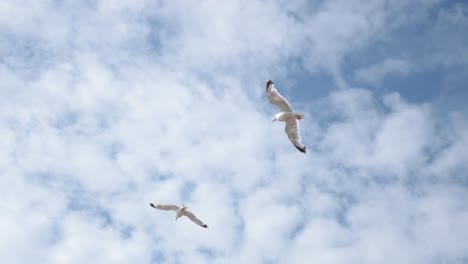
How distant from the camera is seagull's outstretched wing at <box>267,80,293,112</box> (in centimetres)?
4112

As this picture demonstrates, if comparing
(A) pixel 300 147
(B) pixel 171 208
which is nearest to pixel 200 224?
(B) pixel 171 208

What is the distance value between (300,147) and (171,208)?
12885 millimetres

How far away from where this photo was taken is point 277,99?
135ft

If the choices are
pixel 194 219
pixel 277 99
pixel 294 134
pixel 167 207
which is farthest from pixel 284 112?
pixel 194 219

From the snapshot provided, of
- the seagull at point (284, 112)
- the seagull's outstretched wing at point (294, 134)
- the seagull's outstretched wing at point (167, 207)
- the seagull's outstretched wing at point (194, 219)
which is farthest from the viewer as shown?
the seagull's outstretched wing at point (194, 219)

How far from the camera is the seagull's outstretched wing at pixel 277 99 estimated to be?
135ft

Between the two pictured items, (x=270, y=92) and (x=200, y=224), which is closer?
(x=270, y=92)

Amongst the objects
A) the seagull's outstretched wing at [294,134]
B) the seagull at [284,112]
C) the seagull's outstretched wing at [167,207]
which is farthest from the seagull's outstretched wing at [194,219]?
the seagull at [284,112]

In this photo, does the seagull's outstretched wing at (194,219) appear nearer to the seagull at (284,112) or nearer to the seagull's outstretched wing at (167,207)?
the seagull's outstretched wing at (167,207)

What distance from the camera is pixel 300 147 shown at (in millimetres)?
42438

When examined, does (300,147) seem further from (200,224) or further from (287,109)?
(200,224)

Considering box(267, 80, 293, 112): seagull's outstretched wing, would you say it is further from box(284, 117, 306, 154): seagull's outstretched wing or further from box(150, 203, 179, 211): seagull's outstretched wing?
box(150, 203, 179, 211): seagull's outstretched wing

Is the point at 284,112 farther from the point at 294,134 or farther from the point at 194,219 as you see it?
the point at 194,219

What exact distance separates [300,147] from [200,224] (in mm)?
13896
